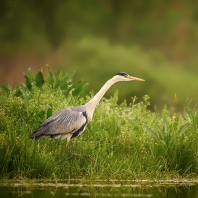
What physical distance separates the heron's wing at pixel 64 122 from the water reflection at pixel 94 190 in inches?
43.4

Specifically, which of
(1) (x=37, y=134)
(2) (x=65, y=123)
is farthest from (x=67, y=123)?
(1) (x=37, y=134)

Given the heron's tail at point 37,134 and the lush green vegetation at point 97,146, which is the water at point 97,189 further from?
the heron's tail at point 37,134

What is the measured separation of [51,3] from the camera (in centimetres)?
2356

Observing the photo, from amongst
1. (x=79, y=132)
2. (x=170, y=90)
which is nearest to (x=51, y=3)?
(x=170, y=90)

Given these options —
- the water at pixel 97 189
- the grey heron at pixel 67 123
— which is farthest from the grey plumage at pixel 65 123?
the water at pixel 97 189

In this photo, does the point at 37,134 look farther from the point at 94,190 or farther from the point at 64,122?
the point at 94,190

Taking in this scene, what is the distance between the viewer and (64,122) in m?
9.00

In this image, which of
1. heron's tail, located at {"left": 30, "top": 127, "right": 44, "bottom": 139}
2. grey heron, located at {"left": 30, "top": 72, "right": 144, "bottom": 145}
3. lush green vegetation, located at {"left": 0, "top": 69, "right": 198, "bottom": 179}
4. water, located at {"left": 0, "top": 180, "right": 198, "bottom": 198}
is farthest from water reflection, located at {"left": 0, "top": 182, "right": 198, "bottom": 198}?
grey heron, located at {"left": 30, "top": 72, "right": 144, "bottom": 145}

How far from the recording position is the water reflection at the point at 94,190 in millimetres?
7340

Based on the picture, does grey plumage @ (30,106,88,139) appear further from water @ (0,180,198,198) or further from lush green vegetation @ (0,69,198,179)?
water @ (0,180,198,198)

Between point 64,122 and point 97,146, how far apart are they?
0.58 meters

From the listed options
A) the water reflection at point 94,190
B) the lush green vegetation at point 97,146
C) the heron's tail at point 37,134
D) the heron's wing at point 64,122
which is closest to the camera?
the water reflection at point 94,190

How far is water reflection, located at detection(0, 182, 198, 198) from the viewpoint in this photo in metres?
7.34

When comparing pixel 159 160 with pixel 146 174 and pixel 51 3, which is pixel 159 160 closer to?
pixel 146 174
